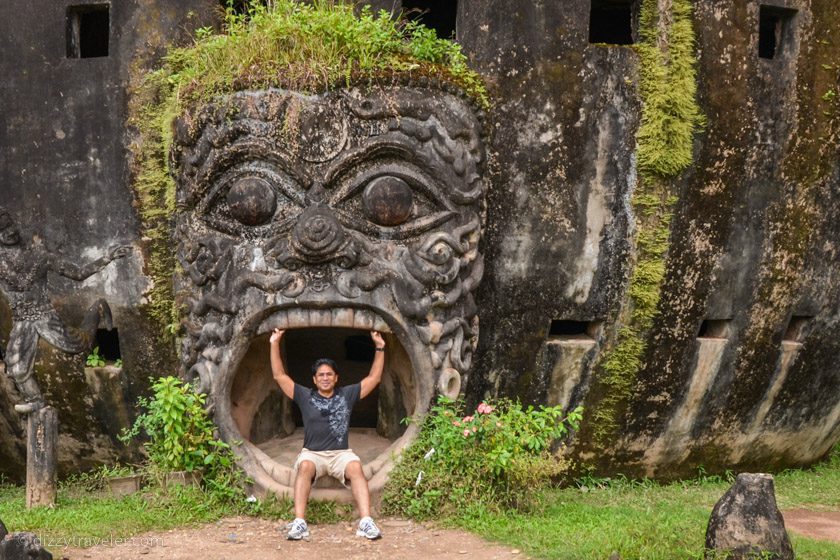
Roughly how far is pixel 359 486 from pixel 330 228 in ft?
5.09

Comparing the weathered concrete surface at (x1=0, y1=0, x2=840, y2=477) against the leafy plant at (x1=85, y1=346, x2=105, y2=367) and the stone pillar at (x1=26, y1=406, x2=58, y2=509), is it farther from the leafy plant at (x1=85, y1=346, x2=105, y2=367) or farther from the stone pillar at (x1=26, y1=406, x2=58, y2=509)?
the stone pillar at (x1=26, y1=406, x2=58, y2=509)

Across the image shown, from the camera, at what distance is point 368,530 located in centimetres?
667

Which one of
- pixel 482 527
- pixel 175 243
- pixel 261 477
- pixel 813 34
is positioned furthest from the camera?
pixel 813 34

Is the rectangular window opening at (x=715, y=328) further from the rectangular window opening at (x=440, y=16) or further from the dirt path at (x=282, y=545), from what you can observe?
the rectangular window opening at (x=440, y=16)

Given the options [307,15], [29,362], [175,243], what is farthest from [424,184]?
[29,362]

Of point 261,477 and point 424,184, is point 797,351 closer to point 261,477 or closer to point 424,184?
point 424,184

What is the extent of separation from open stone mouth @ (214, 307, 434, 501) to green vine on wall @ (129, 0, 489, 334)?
2.30 feet

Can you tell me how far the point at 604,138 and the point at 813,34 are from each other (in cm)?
182

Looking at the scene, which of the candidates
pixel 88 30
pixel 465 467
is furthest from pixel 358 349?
pixel 88 30

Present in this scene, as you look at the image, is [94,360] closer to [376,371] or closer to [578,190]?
[376,371]

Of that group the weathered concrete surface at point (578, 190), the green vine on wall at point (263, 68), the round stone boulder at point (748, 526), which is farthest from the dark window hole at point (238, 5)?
the round stone boulder at point (748, 526)

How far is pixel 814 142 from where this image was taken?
8.45 m

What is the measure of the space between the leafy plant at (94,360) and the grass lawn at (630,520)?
2.91 meters

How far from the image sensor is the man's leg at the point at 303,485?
6766 mm
